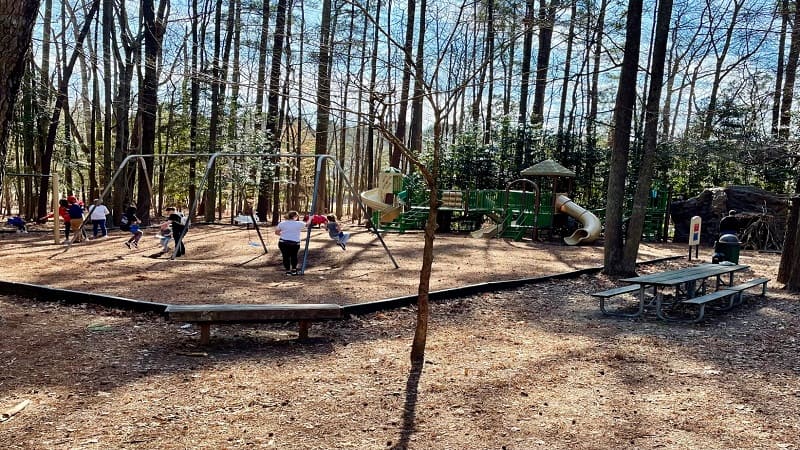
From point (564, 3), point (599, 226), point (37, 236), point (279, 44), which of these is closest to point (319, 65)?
point (564, 3)

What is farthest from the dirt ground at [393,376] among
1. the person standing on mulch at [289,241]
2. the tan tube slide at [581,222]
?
the tan tube slide at [581,222]

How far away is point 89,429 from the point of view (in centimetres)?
357

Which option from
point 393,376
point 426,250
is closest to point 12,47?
point 426,250

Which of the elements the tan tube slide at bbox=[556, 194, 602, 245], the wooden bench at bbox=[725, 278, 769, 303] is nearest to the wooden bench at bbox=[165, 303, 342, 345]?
the wooden bench at bbox=[725, 278, 769, 303]

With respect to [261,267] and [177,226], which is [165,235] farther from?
[261,267]

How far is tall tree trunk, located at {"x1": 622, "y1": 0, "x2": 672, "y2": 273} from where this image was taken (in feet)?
33.4

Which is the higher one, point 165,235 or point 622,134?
point 622,134

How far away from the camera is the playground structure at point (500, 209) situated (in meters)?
18.8

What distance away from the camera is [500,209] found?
800 inches

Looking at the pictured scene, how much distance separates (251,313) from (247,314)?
39mm

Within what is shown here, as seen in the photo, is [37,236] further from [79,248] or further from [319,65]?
[319,65]

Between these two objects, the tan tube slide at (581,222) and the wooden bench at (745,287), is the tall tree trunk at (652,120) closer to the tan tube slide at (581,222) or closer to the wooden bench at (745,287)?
the wooden bench at (745,287)

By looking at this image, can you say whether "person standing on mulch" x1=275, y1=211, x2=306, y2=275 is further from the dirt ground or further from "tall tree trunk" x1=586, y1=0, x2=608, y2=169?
"tall tree trunk" x1=586, y1=0, x2=608, y2=169

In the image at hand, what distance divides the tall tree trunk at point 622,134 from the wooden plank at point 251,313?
6.92m
